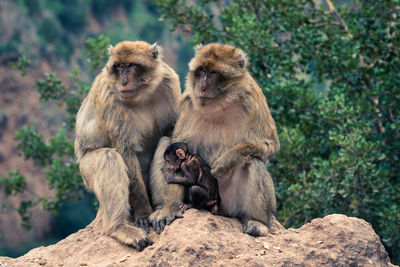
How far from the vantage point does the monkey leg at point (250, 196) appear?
4.89 m

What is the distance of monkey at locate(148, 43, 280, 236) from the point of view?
193 inches

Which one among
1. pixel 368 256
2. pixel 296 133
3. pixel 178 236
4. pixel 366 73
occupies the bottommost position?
pixel 368 256

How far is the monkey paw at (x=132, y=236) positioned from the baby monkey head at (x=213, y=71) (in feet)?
4.13

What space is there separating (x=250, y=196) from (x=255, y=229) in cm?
30

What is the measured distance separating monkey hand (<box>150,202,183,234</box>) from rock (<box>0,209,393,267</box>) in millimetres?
77

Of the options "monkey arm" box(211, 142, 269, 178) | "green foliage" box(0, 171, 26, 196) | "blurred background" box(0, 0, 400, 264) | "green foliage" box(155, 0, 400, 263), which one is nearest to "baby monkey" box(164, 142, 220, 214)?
"monkey arm" box(211, 142, 269, 178)

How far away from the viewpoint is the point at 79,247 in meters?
5.10

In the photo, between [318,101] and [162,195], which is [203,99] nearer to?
[162,195]

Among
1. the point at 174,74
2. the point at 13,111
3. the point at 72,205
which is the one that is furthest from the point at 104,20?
the point at 174,74

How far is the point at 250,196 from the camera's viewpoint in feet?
16.2

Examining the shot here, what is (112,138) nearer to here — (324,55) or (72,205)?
(324,55)

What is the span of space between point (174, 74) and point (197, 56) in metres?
0.74

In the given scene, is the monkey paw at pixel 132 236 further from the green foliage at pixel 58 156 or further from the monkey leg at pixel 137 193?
the green foliage at pixel 58 156

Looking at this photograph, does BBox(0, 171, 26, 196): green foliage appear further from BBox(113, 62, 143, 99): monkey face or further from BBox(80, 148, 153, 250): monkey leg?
BBox(113, 62, 143, 99): monkey face
